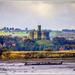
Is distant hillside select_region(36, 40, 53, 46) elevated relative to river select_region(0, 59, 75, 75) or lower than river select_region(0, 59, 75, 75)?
elevated

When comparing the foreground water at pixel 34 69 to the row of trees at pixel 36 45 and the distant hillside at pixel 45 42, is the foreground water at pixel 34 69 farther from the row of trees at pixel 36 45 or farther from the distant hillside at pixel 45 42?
the distant hillside at pixel 45 42

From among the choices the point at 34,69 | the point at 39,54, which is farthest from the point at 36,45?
the point at 34,69

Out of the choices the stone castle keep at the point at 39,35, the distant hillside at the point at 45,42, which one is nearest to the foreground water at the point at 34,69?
the distant hillside at the point at 45,42

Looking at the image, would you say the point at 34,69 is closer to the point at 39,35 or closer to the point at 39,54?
the point at 39,54

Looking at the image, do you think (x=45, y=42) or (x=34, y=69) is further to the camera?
(x=45, y=42)

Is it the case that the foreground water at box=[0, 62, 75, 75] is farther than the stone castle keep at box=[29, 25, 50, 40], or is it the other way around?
the stone castle keep at box=[29, 25, 50, 40]

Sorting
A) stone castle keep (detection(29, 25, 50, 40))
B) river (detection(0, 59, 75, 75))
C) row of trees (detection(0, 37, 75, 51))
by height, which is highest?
stone castle keep (detection(29, 25, 50, 40))

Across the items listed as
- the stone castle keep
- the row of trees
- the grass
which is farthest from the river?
the stone castle keep

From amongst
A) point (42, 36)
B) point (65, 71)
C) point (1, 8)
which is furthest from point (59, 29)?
point (1, 8)

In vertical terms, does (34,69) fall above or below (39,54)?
below

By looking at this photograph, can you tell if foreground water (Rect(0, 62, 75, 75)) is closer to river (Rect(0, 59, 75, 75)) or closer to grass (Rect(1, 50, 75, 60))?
river (Rect(0, 59, 75, 75))
